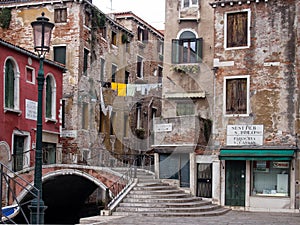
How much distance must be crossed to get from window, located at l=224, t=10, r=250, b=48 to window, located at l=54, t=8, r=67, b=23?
10231mm

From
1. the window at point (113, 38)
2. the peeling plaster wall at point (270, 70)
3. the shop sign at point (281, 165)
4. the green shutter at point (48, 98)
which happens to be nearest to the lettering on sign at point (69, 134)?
the green shutter at point (48, 98)

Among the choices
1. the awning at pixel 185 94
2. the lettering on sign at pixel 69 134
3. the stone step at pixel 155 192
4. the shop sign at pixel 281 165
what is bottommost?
the stone step at pixel 155 192

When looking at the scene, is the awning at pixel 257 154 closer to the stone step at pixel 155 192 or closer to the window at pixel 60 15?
the stone step at pixel 155 192

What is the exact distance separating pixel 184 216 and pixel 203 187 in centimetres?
484

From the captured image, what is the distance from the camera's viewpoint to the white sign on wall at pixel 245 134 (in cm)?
2388

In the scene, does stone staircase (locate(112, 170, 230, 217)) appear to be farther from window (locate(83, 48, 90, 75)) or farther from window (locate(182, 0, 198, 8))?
window (locate(83, 48, 90, 75))

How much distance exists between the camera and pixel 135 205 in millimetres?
20562

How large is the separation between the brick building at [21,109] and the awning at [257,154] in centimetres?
822

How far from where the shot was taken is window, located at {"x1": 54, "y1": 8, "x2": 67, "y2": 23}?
31.4 meters

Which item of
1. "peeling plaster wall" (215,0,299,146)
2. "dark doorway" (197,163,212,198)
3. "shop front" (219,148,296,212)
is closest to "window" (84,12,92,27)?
"peeling plaster wall" (215,0,299,146)

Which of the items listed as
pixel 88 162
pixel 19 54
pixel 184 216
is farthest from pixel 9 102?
pixel 184 216

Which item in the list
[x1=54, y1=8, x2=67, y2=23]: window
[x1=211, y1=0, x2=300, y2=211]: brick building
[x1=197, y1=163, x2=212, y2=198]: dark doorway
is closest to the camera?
[x1=211, y1=0, x2=300, y2=211]: brick building

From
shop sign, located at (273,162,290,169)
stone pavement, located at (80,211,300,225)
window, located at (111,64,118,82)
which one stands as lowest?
stone pavement, located at (80,211,300,225)

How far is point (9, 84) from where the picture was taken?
81.6ft
